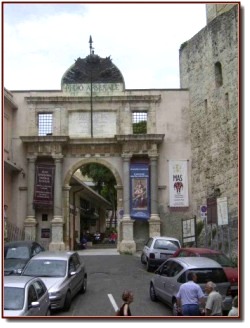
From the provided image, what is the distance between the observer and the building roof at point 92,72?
34.9m

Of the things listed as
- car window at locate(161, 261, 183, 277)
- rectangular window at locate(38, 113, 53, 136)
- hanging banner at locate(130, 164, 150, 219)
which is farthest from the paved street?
rectangular window at locate(38, 113, 53, 136)

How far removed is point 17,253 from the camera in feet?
62.1

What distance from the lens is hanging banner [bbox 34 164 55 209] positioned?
33.3 metres

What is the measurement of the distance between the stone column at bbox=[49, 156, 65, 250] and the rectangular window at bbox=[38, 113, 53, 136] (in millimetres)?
2168

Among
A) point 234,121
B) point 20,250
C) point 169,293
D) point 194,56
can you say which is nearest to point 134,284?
point 20,250

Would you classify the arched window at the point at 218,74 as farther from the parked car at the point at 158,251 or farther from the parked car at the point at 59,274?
the parked car at the point at 59,274

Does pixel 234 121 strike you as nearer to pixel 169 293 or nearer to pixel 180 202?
pixel 180 202

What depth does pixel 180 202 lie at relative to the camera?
33375mm

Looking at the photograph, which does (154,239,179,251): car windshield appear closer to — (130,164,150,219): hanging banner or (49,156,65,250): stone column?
(130,164,150,219): hanging banner

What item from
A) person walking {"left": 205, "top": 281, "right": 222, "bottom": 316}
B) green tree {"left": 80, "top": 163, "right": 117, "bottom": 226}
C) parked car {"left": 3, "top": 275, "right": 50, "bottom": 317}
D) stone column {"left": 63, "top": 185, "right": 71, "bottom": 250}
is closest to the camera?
parked car {"left": 3, "top": 275, "right": 50, "bottom": 317}

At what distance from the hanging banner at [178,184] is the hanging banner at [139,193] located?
59.0 inches

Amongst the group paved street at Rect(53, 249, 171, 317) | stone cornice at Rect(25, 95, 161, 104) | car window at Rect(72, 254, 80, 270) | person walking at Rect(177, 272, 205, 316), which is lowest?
paved street at Rect(53, 249, 171, 317)

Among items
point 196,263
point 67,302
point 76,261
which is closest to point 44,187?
point 76,261

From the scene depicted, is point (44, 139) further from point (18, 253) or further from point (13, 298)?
point (13, 298)
